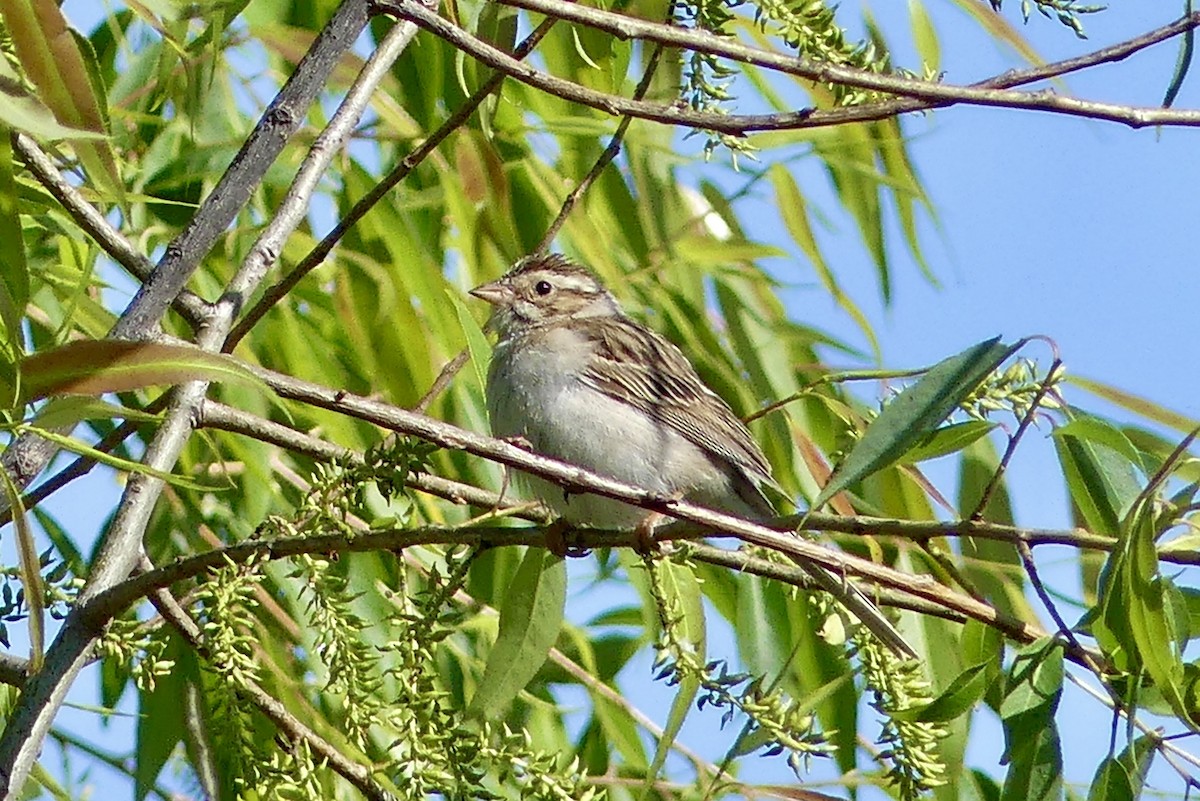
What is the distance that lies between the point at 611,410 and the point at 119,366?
91.6 inches

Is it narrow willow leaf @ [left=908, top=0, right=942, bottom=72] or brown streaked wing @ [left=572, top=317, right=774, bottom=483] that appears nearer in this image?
narrow willow leaf @ [left=908, top=0, right=942, bottom=72]

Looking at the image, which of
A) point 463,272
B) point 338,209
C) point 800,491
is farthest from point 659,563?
point 463,272

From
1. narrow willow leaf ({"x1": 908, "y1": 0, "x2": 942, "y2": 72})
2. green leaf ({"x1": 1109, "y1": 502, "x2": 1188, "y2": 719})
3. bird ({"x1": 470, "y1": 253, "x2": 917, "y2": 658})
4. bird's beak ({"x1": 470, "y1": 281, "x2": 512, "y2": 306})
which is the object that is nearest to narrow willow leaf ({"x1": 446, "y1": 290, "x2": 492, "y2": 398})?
green leaf ({"x1": 1109, "y1": 502, "x2": 1188, "y2": 719})

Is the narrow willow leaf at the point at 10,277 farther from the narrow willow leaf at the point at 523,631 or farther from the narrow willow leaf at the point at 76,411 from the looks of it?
the narrow willow leaf at the point at 523,631

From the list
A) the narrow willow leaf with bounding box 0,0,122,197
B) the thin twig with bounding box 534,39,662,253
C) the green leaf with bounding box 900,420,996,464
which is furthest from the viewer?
the thin twig with bounding box 534,39,662,253

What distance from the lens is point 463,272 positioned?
11.8 feet

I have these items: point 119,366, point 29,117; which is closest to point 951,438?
point 119,366

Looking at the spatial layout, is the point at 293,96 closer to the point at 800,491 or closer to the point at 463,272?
A: the point at 800,491

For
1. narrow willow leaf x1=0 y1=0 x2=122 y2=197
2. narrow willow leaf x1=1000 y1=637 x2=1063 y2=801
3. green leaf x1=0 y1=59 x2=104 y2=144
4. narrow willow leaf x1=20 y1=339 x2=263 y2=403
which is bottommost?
narrow willow leaf x1=1000 y1=637 x2=1063 y2=801

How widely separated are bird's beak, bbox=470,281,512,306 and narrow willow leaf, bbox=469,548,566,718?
143cm

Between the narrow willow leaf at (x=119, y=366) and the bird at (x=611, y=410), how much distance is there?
1.92 metres

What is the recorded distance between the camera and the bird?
3.49m

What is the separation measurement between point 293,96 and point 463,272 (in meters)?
1.75

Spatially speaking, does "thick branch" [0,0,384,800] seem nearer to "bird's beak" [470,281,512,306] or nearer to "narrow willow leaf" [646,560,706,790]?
"narrow willow leaf" [646,560,706,790]
